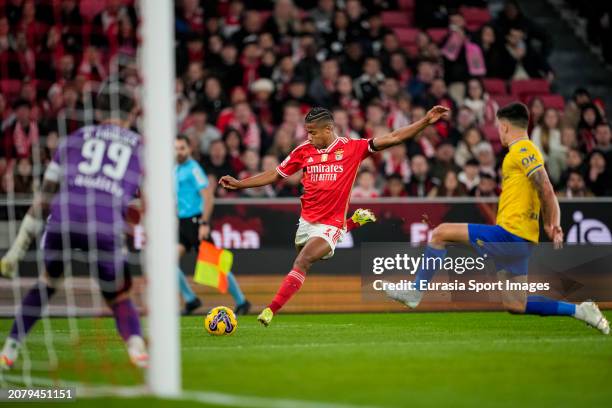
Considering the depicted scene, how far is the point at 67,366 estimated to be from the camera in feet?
28.2

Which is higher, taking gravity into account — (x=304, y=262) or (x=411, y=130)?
(x=411, y=130)

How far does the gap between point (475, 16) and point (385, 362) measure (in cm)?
1491

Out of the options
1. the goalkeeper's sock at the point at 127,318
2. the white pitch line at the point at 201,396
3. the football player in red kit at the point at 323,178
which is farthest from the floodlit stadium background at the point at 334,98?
the white pitch line at the point at 201,396

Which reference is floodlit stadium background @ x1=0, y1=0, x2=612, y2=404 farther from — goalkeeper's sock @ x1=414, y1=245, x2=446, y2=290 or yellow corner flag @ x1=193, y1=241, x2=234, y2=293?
goalkeeper's sock @ x1=414, y1=245, x2=446, y2=290

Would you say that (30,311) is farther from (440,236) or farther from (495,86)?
(495,86)

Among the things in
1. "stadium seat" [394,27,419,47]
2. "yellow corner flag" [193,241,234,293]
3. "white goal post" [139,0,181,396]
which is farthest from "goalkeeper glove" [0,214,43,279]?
"stadium seat" [394,27,419,47]

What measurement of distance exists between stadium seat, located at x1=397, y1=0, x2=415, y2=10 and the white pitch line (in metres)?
15.6

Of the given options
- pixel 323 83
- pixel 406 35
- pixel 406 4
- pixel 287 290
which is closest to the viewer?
pixel 287 290

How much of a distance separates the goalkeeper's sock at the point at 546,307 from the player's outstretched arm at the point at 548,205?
71 cm

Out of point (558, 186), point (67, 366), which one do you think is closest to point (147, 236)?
point (67, 366)

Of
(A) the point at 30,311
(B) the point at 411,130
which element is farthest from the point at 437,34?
(A) the point at 30,311

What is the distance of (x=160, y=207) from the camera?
7000 millimetres

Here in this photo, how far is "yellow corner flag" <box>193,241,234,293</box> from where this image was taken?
1310 cm

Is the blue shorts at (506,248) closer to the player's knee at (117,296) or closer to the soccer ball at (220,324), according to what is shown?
the soccer ball at (220,324)
